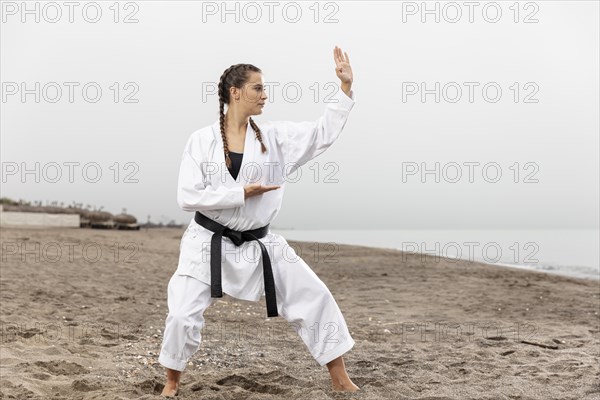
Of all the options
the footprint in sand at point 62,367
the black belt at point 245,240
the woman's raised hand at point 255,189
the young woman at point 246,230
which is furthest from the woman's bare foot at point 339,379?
the footprint in sand at point 62,367

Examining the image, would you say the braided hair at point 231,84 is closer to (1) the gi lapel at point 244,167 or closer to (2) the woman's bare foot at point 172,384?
(1) the gi lapel at point 244,167

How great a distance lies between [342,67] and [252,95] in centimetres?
49

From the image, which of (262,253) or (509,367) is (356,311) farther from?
(262,253)

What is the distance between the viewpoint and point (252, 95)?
3311 mm

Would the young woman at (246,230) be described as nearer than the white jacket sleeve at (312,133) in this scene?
Yes

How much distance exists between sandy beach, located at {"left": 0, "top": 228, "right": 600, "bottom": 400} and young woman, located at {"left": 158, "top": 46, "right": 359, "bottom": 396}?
12.3 inches

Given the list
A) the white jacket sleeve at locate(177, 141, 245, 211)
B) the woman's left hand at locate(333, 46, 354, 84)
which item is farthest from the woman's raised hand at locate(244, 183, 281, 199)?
the woman's left hand at locate(333, 46, 354, 84)

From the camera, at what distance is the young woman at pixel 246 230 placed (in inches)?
127

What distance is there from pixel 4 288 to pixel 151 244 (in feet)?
27.1

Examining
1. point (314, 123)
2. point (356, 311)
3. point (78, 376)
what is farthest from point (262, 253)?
point (356, 311)

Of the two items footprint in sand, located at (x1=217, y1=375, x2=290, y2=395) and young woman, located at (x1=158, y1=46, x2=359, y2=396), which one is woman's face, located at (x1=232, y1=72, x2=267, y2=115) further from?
footprint in sand, located at (x1=217, y1=375, x2=290, y2=395)

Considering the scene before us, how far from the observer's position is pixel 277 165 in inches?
135

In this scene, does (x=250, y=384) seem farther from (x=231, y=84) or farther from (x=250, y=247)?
(x=231, y=84)

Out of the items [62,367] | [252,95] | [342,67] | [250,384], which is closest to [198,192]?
[252,95]
